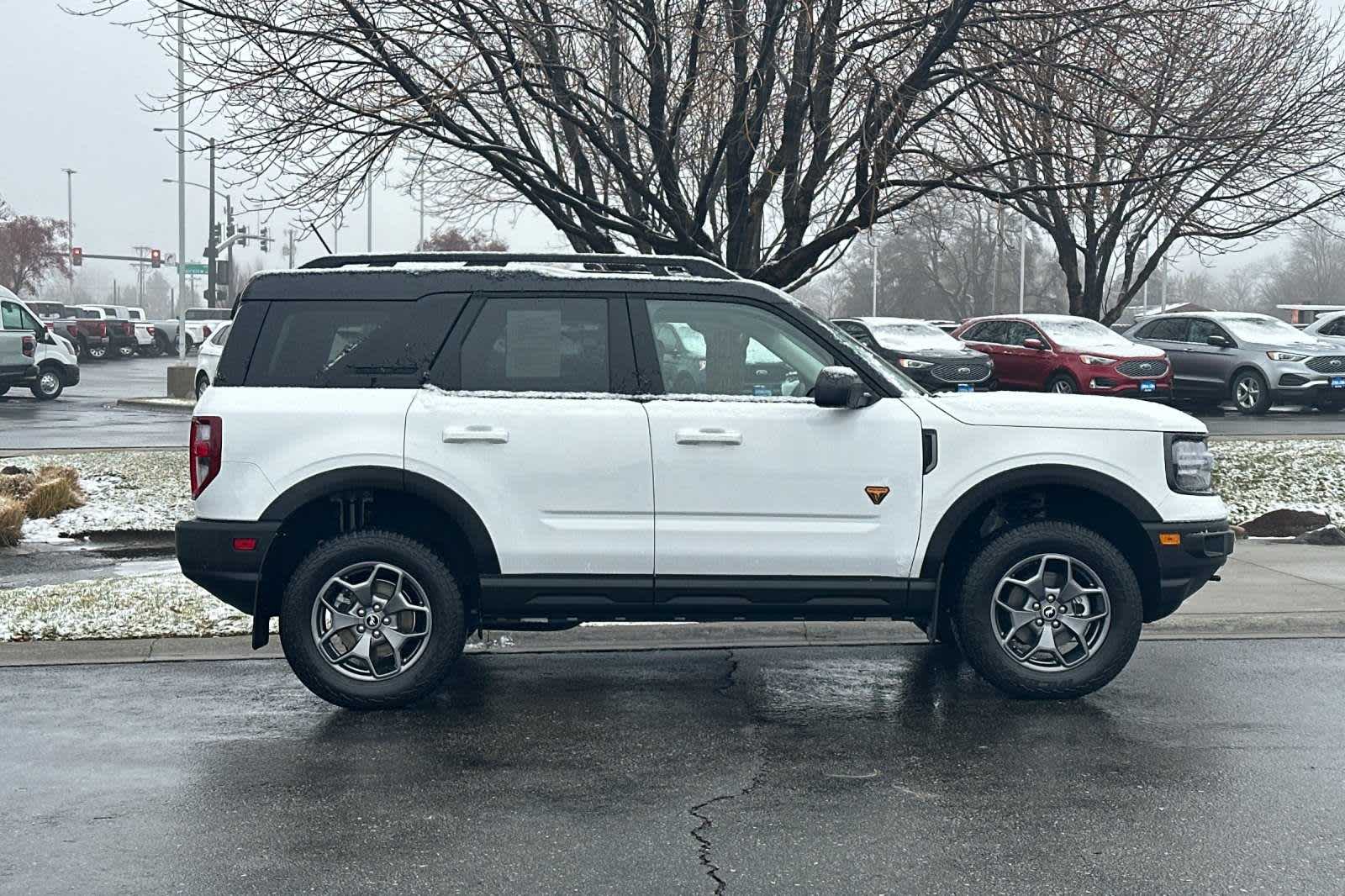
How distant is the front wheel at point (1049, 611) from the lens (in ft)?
20.6

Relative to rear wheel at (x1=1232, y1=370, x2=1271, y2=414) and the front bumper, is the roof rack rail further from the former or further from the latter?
rear wheel at (x1=1232, y1=370, x2=1271, y2=414)

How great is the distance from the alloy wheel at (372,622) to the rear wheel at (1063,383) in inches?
704

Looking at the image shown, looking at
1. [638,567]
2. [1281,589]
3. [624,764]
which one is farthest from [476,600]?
[1281,589]

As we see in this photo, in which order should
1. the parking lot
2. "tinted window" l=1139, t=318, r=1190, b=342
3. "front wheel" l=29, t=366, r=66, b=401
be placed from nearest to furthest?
the parking lot → "tinted window" l=1139, t=318, r=1190, b=342 → "front wheel" l=29, t=366, r=66, b=401

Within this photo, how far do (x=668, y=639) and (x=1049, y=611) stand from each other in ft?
7.54

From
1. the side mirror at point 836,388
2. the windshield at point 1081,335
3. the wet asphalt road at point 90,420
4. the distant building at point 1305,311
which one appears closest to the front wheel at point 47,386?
the wet asphalt road at point 90,420

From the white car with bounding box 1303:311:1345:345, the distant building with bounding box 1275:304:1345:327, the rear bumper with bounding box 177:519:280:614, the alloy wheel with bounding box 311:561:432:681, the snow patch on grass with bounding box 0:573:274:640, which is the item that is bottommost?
the snow patch on grass with bounding box 0:573:274:640

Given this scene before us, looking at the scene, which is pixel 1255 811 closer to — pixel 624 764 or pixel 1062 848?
pixel 1062 848

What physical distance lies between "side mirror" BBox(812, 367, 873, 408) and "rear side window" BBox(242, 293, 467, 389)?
167 centimetres

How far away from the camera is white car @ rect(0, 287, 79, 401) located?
28.2 metres

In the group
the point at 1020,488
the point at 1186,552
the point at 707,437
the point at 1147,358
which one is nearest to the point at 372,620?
the point at 707,437

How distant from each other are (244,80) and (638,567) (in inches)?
270

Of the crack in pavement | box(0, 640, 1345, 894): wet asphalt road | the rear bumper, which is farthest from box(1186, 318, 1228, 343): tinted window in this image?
the rear bumper

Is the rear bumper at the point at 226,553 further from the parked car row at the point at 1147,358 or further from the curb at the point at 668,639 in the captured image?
the parked car row at the point at 1147,358
